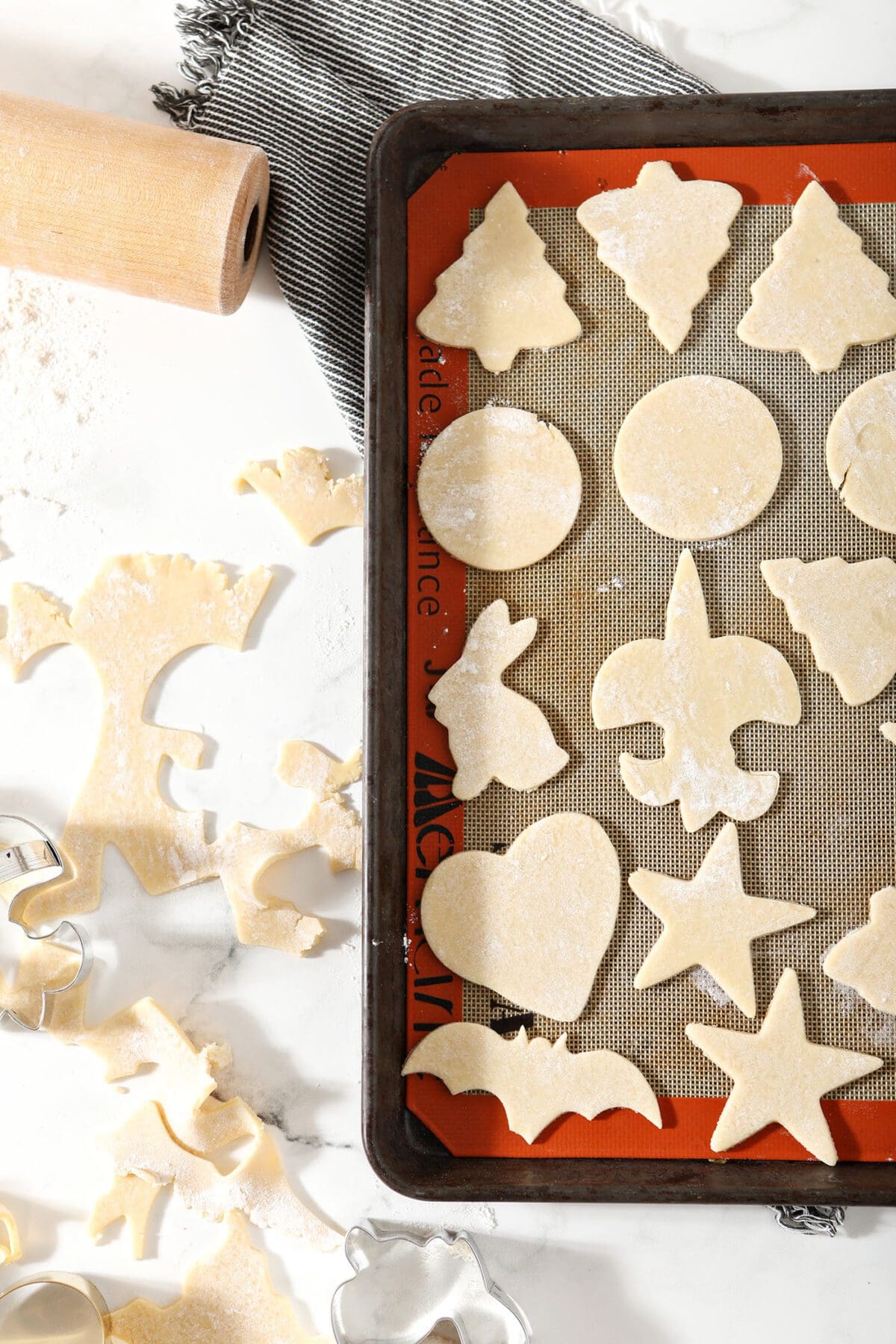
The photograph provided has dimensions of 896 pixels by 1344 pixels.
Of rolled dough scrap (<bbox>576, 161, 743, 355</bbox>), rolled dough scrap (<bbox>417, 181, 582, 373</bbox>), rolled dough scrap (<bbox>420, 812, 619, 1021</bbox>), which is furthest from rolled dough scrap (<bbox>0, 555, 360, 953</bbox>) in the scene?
rolled dough scrap (<bbox>576, 161, 743, 355</bbox>)

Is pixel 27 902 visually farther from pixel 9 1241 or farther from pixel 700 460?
pixel 700 460

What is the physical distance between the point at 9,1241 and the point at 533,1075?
16.4 inches

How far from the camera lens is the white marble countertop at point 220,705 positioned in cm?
71

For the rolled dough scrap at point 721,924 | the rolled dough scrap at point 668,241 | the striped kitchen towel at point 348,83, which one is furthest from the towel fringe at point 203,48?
the rolled dough scrap at point 721,924

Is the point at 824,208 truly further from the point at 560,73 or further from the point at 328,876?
the point at 328,876

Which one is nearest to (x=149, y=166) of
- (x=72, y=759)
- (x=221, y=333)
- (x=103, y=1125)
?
(x=221, y=333)

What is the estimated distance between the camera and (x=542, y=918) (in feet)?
2.07

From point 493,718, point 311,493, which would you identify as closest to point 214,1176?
point 493,718

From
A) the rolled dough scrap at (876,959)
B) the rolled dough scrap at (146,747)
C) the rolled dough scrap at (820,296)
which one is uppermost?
the rolled dough scrap at (820,296)

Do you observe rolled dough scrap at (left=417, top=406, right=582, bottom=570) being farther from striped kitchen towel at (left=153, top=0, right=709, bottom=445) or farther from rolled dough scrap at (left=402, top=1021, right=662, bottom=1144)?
rolled dough scrap at (left=402, top=1021, right=662, bottom=1144)

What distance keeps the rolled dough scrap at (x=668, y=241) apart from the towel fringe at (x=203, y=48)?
0.31 meters

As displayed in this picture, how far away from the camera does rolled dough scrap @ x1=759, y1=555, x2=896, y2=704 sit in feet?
→ 2.05

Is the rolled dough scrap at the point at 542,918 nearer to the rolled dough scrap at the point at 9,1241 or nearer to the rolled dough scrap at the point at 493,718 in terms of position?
the rolled dough scrap at the point at 493,718

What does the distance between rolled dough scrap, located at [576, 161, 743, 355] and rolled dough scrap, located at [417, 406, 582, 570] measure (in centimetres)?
11
